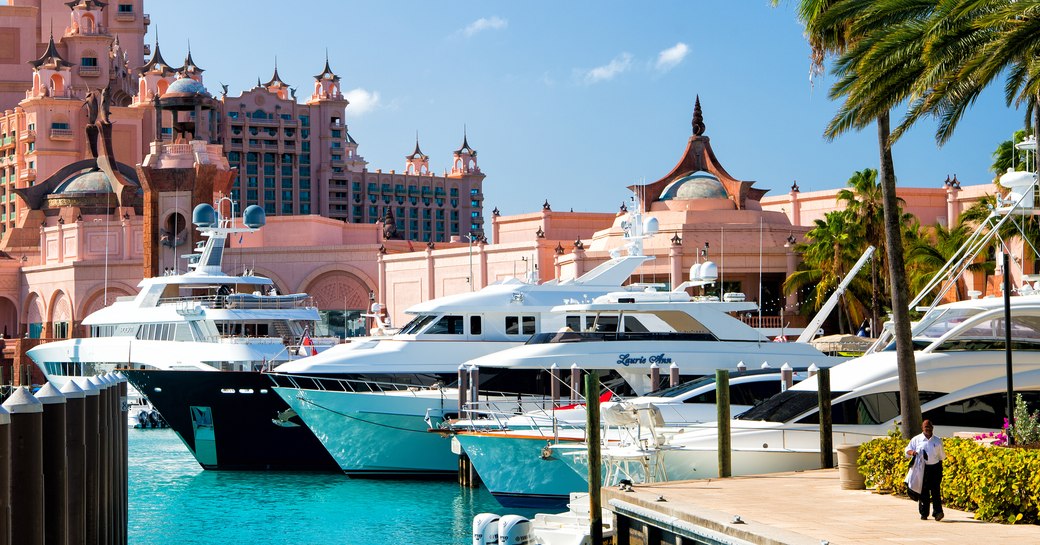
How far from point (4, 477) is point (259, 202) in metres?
112

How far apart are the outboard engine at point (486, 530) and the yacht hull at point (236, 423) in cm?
1437

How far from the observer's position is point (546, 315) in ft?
108

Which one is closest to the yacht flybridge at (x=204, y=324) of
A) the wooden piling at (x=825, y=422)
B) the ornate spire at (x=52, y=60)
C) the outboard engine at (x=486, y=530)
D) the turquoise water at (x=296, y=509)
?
the turquoise water at (x=296, y=509)

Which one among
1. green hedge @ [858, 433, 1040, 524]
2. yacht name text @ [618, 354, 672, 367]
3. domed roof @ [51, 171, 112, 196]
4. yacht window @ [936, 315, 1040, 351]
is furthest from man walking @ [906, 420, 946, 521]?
domed roof @ [51, 171, 112, 196]

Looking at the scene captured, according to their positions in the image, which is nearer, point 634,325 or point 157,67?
point 634,325

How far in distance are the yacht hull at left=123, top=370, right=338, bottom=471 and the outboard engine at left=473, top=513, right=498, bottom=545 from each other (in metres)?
14.4

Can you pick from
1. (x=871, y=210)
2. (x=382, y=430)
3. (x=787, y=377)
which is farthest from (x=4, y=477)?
(x=871, y=210)

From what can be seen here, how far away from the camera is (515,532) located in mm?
20500

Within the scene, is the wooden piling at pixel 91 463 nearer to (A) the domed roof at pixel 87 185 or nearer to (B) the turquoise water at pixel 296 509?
(B) the turquoise water at pixel 296 509

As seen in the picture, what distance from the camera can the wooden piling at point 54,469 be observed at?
15008mm

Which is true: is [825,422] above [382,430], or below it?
above

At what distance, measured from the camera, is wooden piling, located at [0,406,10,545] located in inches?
494

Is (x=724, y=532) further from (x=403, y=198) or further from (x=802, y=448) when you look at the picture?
(x=403, y=198)

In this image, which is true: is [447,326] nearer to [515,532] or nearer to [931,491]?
[515,532]
